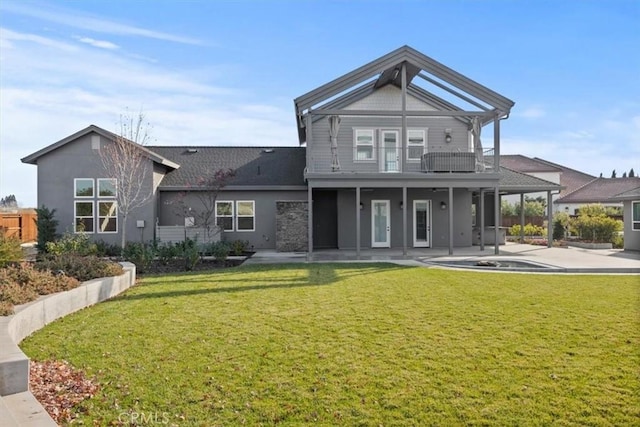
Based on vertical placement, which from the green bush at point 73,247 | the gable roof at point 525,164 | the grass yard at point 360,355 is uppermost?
the gable roof at point 525,164

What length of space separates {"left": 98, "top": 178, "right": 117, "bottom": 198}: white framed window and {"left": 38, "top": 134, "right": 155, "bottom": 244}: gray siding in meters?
0.25

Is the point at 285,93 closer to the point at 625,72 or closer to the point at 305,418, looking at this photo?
the point at 625,72

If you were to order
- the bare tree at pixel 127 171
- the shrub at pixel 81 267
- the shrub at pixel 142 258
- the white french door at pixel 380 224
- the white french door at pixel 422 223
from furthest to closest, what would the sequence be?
the white french door at pixel 422 223 → the white french door at pixel 380 224 → the bare tree at pixel 127 171 → the shrub at pixel 142 258 → the shrub at pixel 81 267

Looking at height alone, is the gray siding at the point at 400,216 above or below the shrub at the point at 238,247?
above

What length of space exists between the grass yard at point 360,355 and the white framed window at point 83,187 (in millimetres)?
10923

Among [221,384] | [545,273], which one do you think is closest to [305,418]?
[221,384]

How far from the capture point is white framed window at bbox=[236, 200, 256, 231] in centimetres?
1992

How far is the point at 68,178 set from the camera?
60.8 ft

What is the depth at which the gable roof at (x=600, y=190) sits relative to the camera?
37281mm

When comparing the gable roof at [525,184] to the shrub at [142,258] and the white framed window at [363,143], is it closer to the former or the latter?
the white framed window at [363,143]

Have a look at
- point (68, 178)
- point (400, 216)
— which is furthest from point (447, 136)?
point (68, 178)

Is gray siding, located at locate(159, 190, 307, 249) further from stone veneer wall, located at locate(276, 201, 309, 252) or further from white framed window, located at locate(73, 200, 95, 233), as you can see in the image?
white framed window, located at locate(73, 200, 95, 233)

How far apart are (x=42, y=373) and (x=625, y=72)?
11.0 meters

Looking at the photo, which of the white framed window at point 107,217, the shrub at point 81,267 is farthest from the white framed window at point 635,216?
the white framed window at point 107,217
